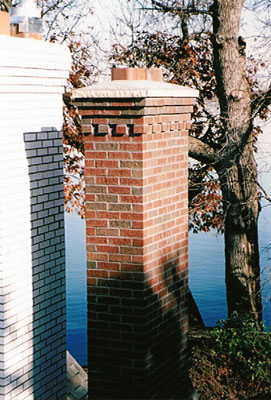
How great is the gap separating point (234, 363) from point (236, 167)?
14.0 feet

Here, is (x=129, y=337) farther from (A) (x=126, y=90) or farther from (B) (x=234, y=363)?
(B) (x=234, y=363)

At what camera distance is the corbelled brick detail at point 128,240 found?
5316 millimetres

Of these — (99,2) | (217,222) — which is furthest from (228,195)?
(99,2)

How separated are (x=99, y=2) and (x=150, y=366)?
45.1 feet

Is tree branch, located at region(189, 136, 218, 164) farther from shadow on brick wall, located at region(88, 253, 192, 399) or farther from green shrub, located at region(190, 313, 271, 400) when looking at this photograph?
shadow on brick wall, located at region(88, 253, 192, 399)

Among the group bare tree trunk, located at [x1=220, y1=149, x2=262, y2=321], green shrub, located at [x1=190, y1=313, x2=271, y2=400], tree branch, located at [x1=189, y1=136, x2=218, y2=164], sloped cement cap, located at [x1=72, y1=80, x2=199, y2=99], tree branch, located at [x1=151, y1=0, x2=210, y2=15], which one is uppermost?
tree branch, located at [x1=151, y1=0, x2=210, y2=15]

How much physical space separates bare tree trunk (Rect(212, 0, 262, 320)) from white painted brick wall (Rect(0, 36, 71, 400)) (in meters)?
6.51

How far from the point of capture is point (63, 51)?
24.6 ft

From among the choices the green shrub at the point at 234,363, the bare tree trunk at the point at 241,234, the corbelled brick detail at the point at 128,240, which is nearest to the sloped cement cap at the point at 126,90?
the corbelled brick detail at the point at 128,240

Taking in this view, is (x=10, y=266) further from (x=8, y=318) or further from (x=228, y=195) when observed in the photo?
(x=228, y=195)

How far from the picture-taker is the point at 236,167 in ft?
46.6

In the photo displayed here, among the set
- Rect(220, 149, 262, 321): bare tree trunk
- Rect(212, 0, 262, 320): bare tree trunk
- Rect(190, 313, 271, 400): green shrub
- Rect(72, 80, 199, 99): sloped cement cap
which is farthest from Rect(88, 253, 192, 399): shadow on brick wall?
Rect(220, 149, 262, 321): bare tree trunk

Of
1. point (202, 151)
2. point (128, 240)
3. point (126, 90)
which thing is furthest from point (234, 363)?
point (126, 90)

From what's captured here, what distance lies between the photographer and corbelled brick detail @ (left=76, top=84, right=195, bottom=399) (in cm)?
532
